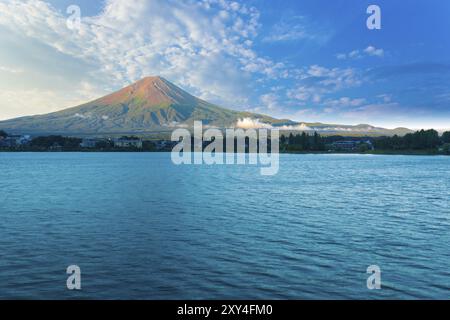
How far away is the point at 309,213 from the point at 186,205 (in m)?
12.9

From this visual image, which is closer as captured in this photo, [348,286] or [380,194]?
[348,286]

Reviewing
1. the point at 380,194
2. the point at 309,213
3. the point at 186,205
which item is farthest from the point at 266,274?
the point at 380,194

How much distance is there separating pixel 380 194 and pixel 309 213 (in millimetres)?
18452

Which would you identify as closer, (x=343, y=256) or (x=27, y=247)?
(x=343, y=256)

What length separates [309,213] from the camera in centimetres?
3341
